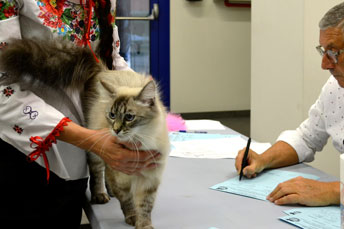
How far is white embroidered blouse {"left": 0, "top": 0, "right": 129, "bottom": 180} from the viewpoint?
102 cm

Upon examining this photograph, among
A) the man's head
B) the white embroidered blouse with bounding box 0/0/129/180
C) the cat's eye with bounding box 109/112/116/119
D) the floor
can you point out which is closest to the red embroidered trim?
the white embroidered blouse with bounding box 0/0/129/180

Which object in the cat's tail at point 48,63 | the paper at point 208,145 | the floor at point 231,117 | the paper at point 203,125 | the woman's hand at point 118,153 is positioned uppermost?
the cat's tail at point 48,63

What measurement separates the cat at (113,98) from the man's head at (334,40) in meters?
0.66

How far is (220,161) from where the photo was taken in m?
1.65

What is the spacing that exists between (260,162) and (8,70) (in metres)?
0.95

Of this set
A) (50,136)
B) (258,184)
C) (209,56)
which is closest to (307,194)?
(258,184)

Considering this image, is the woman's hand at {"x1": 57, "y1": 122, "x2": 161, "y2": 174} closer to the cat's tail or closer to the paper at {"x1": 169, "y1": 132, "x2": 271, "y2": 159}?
the cat's tail

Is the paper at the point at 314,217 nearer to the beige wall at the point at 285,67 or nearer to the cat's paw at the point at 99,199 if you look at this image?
the cat's paw at the point at 99,199

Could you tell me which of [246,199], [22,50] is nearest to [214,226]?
[246,199]

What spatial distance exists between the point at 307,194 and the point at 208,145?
0.72 meters

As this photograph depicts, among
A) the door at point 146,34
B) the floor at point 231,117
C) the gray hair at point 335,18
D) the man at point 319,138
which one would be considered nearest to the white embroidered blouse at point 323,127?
the man at point 319,138

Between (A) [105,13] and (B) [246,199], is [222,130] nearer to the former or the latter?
(B) [246,199]

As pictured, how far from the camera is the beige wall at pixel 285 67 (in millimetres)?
2811

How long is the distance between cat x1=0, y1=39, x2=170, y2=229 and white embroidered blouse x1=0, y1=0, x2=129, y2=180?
4cm
